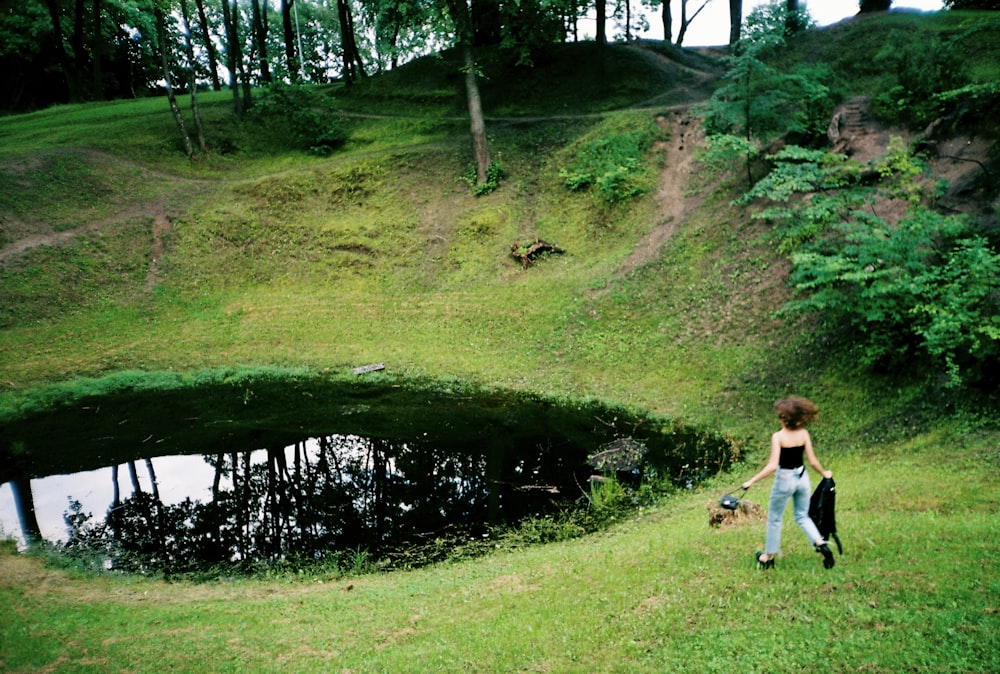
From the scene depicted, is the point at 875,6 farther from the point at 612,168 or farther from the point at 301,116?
the point at 301,116

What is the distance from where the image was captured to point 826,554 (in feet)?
25.4

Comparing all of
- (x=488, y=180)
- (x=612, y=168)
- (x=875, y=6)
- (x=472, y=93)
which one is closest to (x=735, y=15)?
(x=875, y=6)

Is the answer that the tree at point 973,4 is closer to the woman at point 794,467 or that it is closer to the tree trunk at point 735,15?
the tree trunk at point 735,15

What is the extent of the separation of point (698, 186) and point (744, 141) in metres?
5.23

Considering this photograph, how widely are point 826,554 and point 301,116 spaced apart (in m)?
37.8

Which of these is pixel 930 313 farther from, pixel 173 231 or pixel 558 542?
pixel 173 231

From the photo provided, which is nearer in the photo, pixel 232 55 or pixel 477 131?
pixel 477 131

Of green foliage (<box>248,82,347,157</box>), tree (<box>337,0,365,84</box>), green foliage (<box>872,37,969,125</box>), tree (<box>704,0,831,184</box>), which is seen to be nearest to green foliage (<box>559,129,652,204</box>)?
tree (<box>704,0,831,184</box>)

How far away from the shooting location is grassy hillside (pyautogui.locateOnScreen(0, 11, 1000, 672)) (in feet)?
24.7

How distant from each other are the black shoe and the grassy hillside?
17 centimetres

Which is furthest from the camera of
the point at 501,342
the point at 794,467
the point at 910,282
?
the point at 501,342

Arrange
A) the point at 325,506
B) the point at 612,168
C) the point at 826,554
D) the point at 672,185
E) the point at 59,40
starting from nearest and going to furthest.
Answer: the point at 826,554 → the point at 325,506 → the point at 672,185 → the point at 612,168 → the point at 59,40

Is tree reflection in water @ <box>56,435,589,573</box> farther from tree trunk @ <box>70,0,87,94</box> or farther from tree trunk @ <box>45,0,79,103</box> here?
tree trunk @ <box>45,0,79,103</box>

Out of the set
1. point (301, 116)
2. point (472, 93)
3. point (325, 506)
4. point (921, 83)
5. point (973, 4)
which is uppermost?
point (973, 4)
